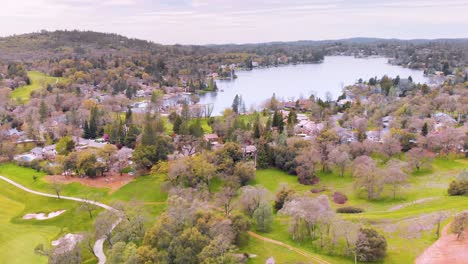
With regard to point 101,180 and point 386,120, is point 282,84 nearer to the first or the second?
point 386,120

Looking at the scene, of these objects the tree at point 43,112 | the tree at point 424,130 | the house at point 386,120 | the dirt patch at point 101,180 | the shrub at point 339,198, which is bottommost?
the shrub at point 339,198

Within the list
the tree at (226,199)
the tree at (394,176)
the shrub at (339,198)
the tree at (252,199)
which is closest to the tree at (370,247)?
the tree at (252,199)

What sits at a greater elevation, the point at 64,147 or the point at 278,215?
the point at 64,147

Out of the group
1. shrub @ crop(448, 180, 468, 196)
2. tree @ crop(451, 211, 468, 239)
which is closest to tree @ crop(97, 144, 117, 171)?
tree @ crop(451, 211, 468, 239)

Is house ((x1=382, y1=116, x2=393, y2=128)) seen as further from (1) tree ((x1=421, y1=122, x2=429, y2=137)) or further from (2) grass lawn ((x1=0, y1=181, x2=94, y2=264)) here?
(2) grass lawn ((x1=0, y1=181, x2=94, y2=264))

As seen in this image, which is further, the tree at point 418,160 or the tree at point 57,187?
the tree at point 418,160

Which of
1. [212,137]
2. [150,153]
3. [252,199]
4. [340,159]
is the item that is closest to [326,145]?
[340,159]

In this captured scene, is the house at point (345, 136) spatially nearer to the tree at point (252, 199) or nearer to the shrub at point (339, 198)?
the shrub at point (339, 198)
